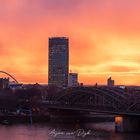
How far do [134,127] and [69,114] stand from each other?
73.8 ft

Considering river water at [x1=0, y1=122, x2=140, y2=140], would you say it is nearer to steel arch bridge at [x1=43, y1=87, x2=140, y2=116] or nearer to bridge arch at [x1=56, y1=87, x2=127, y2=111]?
steel arch bridge at [x1=43, y1=87, x2=140, y2=116]

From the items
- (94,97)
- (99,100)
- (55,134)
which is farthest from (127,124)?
(94,97)

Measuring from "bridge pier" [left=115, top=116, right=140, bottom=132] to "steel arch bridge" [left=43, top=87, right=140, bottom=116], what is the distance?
959mm

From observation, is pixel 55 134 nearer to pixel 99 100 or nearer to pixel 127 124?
pixel 127 124

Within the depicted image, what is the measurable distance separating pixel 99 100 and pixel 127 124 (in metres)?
20.0

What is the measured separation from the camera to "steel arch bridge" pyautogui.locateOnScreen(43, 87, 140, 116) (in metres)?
88.9

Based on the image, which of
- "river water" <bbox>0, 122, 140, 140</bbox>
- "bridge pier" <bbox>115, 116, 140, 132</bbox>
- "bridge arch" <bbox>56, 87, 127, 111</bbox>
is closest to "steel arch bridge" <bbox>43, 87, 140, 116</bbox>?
"bridge arch" <bbox>56, 87, 127, 111</bbox>

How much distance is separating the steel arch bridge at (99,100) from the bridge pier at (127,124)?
3.14ft

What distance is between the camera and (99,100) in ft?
343

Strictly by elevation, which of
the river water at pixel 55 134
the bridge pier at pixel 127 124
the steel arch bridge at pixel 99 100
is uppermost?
the steel arch bridge at pixel 99 100

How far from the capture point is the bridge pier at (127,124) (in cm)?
8388

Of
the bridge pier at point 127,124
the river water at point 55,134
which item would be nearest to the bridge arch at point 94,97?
the bridge pier at point 127,124

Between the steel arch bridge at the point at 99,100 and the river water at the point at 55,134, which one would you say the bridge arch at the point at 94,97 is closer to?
the steel arch bridge at the point at 99,100

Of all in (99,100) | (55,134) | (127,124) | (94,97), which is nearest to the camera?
(55,134)
